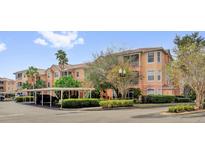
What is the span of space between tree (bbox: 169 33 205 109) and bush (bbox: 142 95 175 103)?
7.15 ft

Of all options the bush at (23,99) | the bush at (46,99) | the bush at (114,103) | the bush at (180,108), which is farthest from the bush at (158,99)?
the bush at (23,99)

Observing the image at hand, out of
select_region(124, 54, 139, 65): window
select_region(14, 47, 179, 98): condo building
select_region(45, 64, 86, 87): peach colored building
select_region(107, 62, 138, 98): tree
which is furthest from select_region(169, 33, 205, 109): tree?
select_region(45, 64, 86, 87): peach colored building

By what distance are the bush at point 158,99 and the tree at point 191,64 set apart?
85.8 inches

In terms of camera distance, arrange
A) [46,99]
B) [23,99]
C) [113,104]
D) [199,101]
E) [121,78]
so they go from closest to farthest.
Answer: [199,101] → [113,104] → [121,78] → [46,99] → [23,99]

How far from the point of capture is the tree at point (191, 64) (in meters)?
19.1

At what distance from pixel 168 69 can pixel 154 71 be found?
707 cm

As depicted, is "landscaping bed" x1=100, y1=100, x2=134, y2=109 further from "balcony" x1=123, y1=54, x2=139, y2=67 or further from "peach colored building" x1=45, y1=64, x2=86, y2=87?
"balcony" x1=123, y1=54, x2=139, y2=67

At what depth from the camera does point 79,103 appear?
2438 centimetres

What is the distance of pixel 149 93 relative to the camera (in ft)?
88.3

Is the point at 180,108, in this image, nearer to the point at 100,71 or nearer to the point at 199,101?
the point at 199,101

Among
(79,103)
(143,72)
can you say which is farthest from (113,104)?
(143,72)

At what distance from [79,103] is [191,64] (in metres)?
8.71
